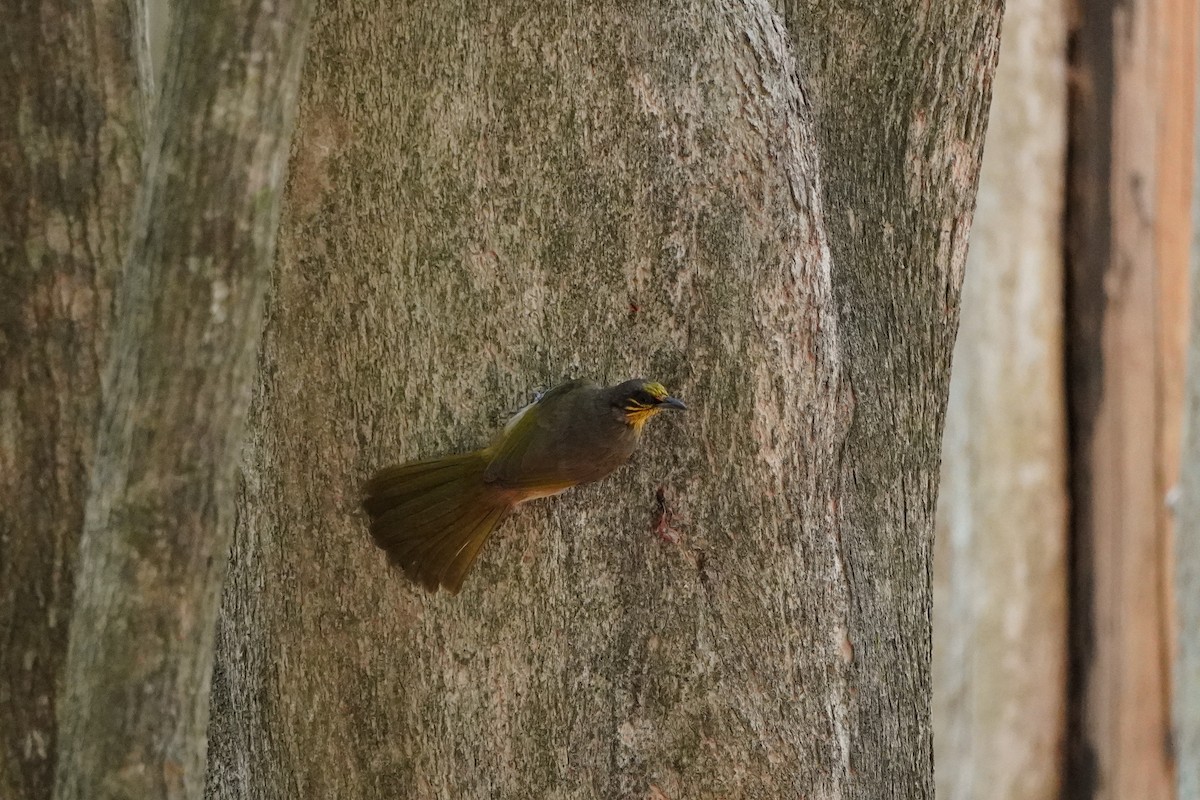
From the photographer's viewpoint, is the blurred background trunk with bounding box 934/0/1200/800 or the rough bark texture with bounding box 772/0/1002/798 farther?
the blurred background trunk with bounding box 934/0/1200/800

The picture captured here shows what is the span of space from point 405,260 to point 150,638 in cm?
83

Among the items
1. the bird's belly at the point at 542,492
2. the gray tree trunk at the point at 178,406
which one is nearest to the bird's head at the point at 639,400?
the bird's belly at the point at 542,492

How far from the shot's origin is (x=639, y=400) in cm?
245

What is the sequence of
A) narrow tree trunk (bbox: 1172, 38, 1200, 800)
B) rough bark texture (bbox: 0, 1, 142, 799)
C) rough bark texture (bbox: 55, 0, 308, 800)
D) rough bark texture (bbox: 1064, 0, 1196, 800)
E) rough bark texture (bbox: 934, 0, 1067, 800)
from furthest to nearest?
rough bark texture (bbox: 1064, 0, 1196, 800)
rough bark texture (bbox: 934, 0, 1067, 800)
narrow tree trunk (bbox: 1172, 38, 1200, 800)
rough bark texture (bbox: 0, 1, 142, 799)
rough bark texture (bbox: 55, 0, 308, 800)

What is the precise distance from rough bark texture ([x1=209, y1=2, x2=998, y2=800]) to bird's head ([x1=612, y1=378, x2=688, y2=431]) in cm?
7

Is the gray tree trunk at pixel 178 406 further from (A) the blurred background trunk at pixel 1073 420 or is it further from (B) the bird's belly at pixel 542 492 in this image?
(A) the blurred background trunk at pixel 1073 420

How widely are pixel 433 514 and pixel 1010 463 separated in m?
4.14

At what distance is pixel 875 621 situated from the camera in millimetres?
2850

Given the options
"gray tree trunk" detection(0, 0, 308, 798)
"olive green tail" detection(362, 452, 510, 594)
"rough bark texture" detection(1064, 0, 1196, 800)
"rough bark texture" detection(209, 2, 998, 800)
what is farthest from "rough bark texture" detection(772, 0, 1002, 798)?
"rough bark texture" detection(1064, 0, 1196, 800)

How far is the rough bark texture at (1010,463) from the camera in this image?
19.4 ft

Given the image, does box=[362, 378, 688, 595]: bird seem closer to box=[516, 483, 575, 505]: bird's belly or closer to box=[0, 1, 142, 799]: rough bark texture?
box=[516, 483, 575, 505]: bird's belly

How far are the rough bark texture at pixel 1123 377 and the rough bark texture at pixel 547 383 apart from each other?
4109mm

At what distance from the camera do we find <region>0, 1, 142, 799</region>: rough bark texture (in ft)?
7.82

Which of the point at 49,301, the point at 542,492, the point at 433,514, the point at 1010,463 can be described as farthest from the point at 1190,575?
the point at 49,301
